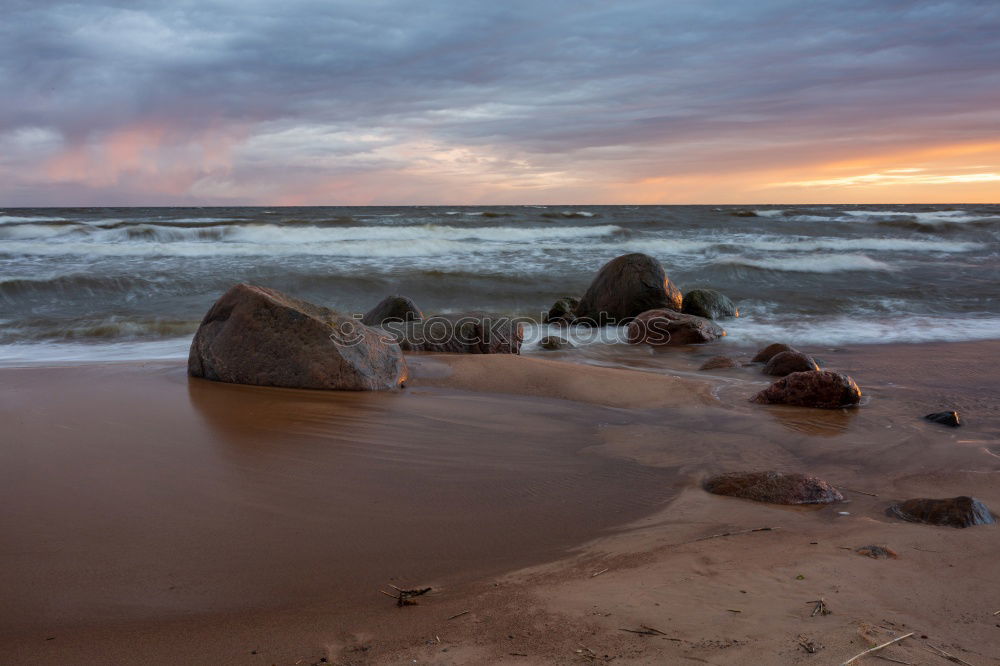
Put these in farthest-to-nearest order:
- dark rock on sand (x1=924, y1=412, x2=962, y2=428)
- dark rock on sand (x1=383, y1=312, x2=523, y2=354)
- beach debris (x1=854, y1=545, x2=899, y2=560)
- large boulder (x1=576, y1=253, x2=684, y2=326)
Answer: large boulder (x1=576, y1=253, x2=684, y2=326)
dark rock on sand (x1=383, y1=312, x2=523, y2=354)
dark rock on sand (x1=924, y1=412, x2=962, y2=428)
beach debris (x1=854, y1=545, x2=899, y2=560)

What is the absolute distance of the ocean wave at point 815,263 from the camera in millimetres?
16750

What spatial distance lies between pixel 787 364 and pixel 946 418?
1.66m

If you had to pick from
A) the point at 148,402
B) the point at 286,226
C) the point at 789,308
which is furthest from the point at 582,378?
the point at 286,226

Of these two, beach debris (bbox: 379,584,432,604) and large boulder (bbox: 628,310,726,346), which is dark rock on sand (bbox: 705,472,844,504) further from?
large boulder (bbox: 628,310,726,346)

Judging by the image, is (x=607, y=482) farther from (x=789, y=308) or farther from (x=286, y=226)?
(x=286, y=226)

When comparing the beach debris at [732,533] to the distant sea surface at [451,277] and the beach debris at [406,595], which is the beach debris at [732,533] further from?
the distant sea surface at [451,277]

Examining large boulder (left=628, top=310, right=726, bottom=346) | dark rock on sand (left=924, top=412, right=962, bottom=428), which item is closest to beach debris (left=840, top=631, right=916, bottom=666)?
dark rock on sand (left=924, top=412, right=962, bottom=428)

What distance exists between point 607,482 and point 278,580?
1.59 metres

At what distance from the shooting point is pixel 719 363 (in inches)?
268

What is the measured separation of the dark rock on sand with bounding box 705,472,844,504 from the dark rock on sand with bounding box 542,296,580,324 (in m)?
6.67

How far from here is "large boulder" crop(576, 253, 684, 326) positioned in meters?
9.84

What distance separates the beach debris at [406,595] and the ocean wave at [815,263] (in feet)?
50.7

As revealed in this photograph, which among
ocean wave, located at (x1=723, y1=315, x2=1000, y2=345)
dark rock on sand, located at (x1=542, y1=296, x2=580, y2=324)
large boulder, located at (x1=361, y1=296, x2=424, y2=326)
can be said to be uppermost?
large boulder, located at (x1=361, y1=296, x2=424, y2=326)

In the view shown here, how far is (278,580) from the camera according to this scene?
238 centimetres
